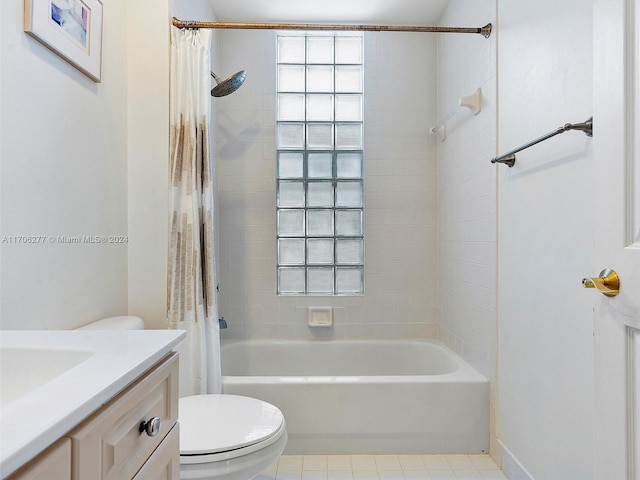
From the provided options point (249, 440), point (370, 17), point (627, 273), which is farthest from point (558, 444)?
point (370, 17)

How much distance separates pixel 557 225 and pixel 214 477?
1.34 metres

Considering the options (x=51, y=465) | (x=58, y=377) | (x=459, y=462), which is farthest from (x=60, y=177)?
(x=459, y=462)

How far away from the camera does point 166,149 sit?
1.77 m

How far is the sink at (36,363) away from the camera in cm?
75

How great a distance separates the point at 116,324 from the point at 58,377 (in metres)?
0.94

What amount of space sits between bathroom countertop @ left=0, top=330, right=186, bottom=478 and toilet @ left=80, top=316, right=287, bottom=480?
478 mm

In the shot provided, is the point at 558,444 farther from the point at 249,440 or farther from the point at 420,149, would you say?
the point at 420,149

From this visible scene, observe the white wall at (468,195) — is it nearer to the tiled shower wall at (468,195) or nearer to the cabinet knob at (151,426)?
the tiled shower wall at (468,195)

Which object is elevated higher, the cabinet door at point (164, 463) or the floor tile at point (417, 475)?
the cabinet door at point (164, 463)

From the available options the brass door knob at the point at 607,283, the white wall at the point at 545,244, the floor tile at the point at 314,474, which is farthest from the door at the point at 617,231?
the floor tile at the point at 314,474

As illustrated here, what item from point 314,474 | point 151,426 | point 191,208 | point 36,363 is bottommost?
point 314,474

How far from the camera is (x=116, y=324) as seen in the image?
1484 mm

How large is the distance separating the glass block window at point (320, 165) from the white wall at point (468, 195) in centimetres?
54

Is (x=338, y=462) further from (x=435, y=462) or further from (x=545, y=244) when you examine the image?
(x=545, y=244)
